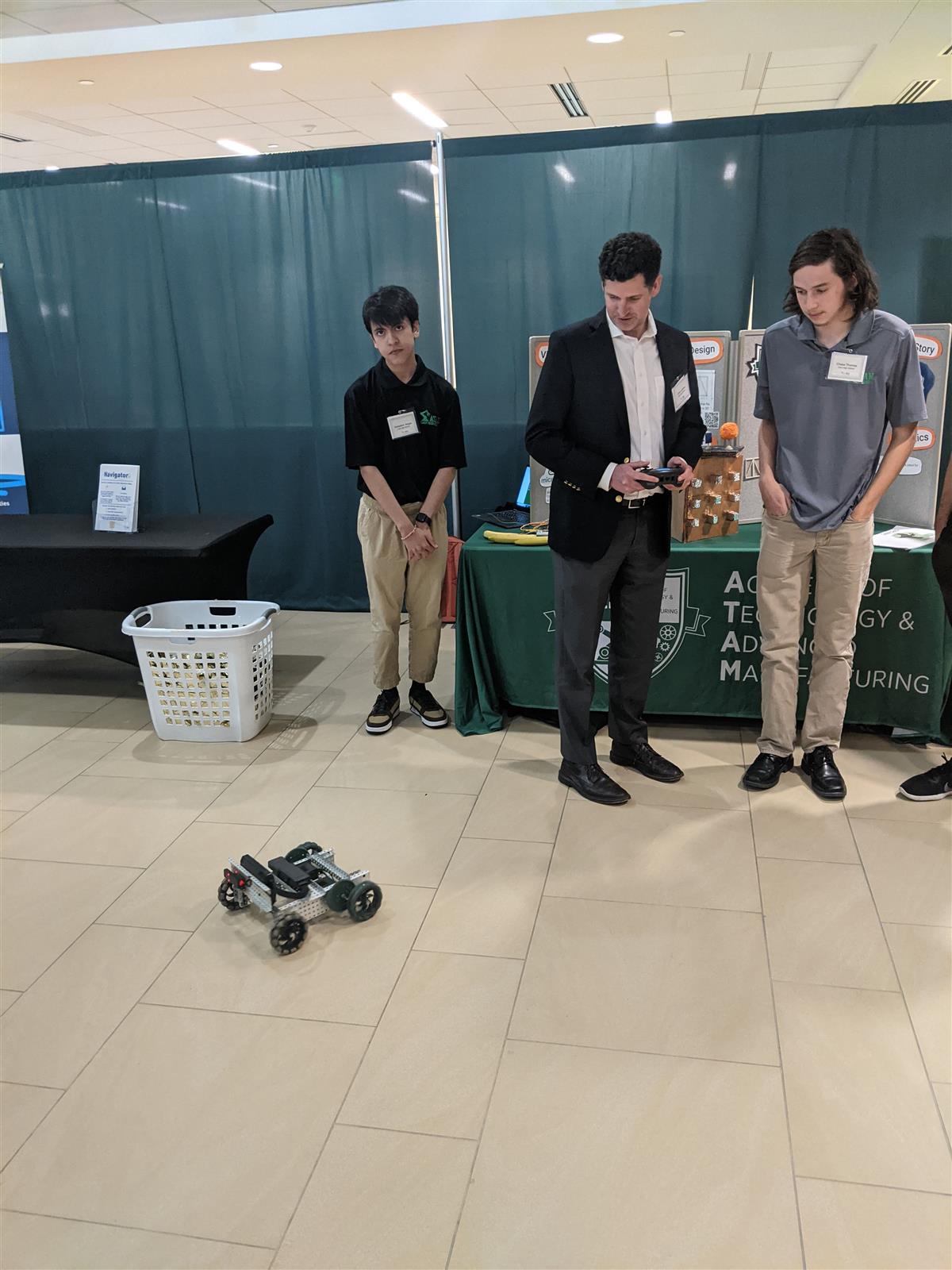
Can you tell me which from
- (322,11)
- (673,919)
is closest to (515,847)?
(673,919)

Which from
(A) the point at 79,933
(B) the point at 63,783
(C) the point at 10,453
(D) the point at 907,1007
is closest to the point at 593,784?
(D) the point at 907,1007

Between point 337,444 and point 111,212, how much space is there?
1.66 m

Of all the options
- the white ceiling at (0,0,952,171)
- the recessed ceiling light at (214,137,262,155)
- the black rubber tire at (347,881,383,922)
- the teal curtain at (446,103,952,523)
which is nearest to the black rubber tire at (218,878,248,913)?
the black rubber tire at (347,881,383,922)

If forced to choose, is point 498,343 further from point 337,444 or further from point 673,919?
point 673,919

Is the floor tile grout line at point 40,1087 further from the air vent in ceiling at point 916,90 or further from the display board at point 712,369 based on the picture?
the air vent in ceiling at point 916,90

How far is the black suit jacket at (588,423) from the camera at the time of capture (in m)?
2.59

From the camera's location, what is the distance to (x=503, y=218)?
4.32 m

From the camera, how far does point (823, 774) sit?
286cm

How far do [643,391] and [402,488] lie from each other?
104cm

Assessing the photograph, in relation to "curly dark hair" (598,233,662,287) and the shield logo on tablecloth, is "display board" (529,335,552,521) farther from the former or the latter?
"curly dark hair" (598,233,662,287)

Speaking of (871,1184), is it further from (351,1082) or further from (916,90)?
(916,90)

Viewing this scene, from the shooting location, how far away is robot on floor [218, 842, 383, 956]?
2.21 meters

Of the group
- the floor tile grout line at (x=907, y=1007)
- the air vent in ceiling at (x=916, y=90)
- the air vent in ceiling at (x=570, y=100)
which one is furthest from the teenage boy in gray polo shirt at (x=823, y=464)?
the air vent in ceiling at (x=570, y=100)

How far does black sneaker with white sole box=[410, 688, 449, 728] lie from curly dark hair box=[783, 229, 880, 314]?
6.22ft
